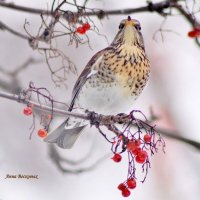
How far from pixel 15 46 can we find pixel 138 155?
6.96ft

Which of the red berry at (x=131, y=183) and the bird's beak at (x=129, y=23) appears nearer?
the red berry at (x=131, y=183)

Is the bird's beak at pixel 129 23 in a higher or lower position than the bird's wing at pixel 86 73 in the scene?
higher

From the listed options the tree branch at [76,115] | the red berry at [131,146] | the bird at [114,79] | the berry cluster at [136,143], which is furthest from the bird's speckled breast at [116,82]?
the red berry at [131,146]

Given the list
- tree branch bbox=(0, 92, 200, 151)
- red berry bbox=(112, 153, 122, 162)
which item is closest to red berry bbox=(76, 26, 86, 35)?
tree branch bbox=(0, 92, 200, 151)

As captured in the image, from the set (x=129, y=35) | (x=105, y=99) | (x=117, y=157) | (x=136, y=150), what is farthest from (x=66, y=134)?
(x=136, y=150)

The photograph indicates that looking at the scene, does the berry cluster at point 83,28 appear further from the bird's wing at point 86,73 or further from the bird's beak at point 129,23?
the bird's wing at point 86,73

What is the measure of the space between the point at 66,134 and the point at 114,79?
0.33 m

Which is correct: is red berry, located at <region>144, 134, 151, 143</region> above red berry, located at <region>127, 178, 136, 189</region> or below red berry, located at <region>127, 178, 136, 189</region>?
above

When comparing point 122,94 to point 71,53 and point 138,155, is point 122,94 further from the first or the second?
point 71,53

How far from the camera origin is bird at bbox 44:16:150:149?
223cm

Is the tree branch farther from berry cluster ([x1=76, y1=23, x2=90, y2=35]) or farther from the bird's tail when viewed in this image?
the bird's tail

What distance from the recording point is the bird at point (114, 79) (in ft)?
7.31

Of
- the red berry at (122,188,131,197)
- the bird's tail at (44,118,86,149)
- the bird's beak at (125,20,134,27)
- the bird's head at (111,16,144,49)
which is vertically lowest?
the red berry at (122,188,131,197)

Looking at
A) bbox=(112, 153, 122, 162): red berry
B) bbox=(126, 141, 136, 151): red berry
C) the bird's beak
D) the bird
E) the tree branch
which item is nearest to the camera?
the tree branch
